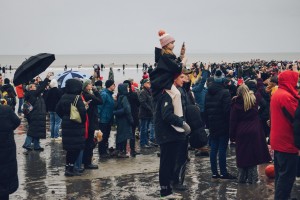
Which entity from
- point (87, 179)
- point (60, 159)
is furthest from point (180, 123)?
point (60, 159)

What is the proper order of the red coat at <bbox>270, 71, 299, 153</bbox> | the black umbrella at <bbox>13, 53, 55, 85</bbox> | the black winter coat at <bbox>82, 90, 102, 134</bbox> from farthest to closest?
the black winter coat at <bbox>82, 90, 102, 134</bbox>
the black umbrella at <bbox>13, 53, 55, 85</bbox>
the red coat at <bbox>270, 71, 299, 153</bbox>

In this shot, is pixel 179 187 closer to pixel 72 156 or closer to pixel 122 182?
pixel 122 182

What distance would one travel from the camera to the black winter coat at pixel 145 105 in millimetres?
13242

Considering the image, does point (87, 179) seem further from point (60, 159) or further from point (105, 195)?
point (60, 159)

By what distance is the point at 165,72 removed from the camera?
7605 mm

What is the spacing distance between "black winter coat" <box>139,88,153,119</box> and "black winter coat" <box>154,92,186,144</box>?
5547 mm

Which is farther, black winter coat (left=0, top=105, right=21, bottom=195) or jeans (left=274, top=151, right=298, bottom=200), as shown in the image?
black winter coat (left=0, top=105, right=21, bottom=195)

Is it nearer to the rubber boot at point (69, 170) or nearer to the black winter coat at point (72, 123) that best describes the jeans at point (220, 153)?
the black winter coat at point (72, 123)

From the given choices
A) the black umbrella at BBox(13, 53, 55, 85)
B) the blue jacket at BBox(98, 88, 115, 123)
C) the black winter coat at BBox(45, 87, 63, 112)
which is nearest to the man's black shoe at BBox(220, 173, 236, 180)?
the blue jacket at BBox(98, 88, 115, 123)

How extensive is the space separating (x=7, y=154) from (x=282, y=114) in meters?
4.07

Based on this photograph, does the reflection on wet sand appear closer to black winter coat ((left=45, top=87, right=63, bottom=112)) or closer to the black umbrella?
the black umbrella

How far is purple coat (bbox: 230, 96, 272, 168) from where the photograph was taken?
892 centimetres

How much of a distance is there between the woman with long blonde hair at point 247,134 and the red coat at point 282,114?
166cm

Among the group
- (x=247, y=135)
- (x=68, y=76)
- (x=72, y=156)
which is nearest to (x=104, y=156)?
(x=72, y=156)
